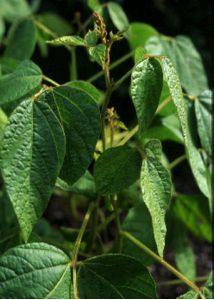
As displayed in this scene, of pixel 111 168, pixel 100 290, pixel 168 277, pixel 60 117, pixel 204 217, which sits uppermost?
pixel 60 117

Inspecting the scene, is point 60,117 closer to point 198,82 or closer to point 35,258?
point 35,258

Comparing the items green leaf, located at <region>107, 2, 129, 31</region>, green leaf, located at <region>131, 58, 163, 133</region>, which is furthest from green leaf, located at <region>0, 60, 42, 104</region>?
green leaf, located at <region>107, 2, 129, 31</region>

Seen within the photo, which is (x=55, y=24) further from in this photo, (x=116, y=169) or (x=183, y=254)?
(x=116, y=169)

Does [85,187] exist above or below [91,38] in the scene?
below

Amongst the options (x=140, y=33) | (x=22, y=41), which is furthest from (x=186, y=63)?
(x=22, y=41)

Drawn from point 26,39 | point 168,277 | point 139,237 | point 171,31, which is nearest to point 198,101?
point 139,237

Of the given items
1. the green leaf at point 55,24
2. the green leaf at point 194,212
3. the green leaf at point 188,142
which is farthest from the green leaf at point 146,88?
the green leaf at point 55,24

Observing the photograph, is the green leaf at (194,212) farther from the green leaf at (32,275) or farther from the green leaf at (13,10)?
the green leaf at (13,10)
